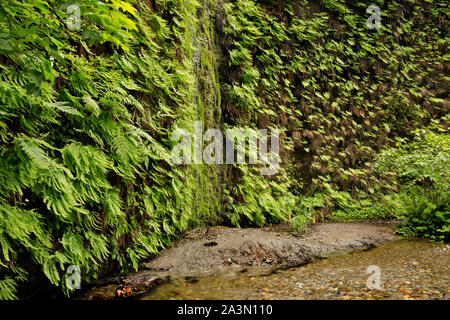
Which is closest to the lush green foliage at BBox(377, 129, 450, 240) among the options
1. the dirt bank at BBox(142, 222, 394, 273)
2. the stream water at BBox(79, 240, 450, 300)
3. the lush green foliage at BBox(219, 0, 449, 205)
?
the dirt bank at BBox(142, 222, 394, 273)

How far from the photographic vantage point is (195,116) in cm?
483

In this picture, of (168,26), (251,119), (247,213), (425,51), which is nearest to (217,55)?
(251,119)

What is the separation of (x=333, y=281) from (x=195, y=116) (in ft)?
10.5

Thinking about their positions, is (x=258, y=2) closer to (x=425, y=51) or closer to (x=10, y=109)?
(x=425, y=51)

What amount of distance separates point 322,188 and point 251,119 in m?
2.54

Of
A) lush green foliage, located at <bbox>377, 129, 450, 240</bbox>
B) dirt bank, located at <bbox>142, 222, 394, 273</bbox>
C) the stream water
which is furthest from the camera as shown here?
lush green foliage, located at <bbox>377, 129, 450, 240</bbox>

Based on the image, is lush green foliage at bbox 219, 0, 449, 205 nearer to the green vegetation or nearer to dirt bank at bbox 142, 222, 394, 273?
the green vegetation

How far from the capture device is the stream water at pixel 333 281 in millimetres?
2453

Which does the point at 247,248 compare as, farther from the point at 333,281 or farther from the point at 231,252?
the point at 333,281

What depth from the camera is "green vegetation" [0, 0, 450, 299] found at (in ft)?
7.34

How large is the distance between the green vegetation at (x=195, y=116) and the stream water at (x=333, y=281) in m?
0.82

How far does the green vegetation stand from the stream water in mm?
824

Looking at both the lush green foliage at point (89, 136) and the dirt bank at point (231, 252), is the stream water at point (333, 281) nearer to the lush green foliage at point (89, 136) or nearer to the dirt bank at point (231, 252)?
the dirt bank at point (231, 252)

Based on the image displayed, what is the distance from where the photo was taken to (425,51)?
30.0 ft
